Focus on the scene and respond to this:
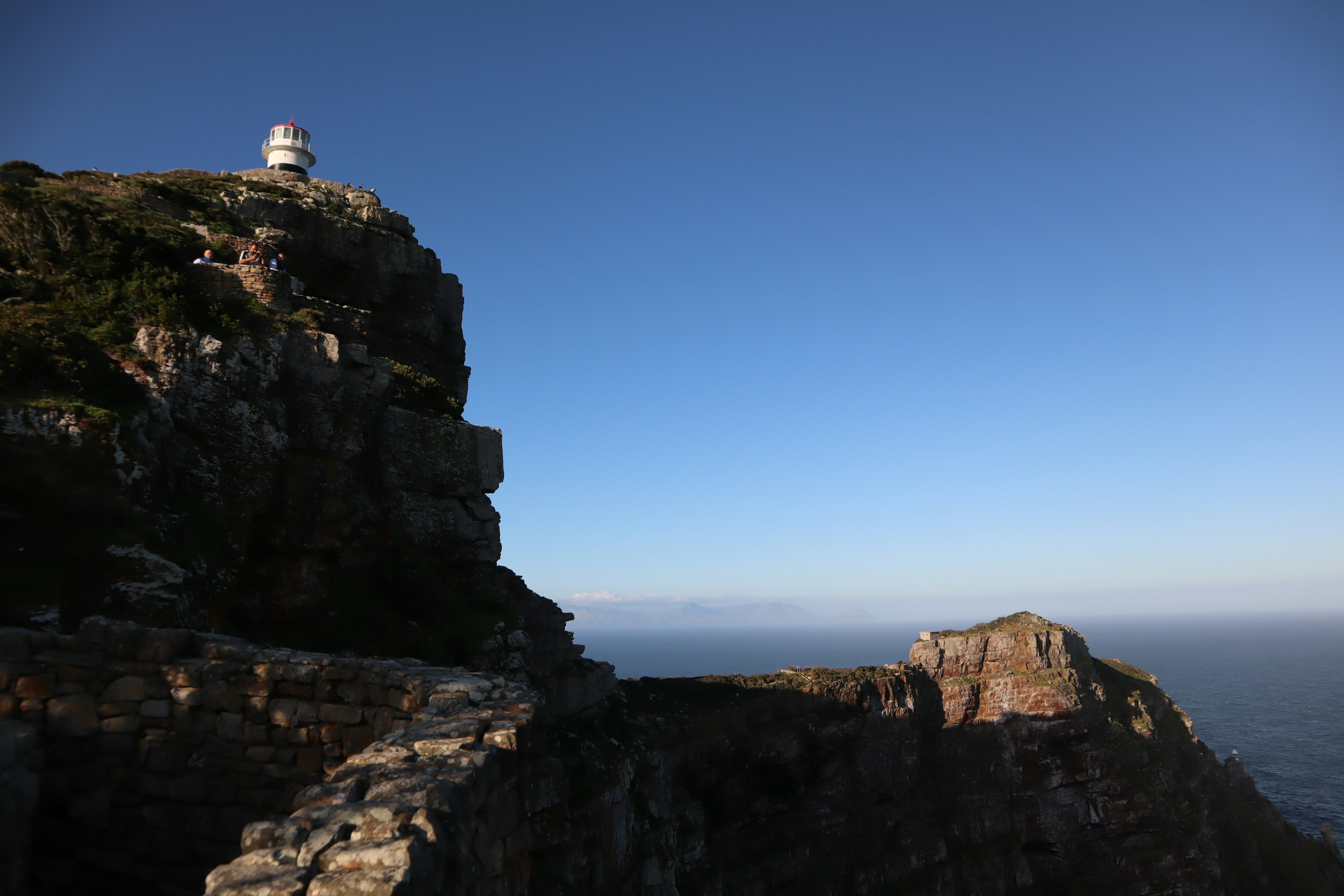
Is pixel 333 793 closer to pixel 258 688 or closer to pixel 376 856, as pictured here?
pixel 376 856

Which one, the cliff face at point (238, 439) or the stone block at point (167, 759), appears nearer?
the stone block at point (167, 759)

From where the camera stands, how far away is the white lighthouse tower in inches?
1624

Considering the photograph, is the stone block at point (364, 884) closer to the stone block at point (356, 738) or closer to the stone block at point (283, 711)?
the stone block at point (356, 738)

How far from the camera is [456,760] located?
6.27 m

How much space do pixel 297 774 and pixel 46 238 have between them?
725 inches

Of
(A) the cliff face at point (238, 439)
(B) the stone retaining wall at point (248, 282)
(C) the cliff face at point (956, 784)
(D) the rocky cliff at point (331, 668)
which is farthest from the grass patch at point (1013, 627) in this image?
(B) the stone retaining wall at point (248, 282)

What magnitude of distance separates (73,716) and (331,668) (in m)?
2.80

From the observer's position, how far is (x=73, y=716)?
7.83m

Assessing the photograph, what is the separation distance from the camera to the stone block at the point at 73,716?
7758 mm

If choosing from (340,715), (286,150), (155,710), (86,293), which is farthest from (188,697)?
(286,150)

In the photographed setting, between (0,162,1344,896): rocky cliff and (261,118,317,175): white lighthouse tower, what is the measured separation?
7464 mm

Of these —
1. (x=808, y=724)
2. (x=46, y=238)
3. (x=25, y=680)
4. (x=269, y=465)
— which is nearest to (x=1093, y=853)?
(x=808, y=724)

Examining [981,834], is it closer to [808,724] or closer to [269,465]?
[808,724]

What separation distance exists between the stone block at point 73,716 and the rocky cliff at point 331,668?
3cm
